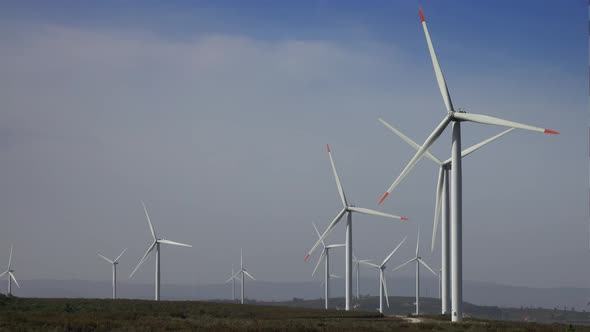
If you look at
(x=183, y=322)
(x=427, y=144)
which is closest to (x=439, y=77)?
(x=427, y=144)

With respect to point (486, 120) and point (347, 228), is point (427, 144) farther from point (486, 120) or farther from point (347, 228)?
point (347, 228)

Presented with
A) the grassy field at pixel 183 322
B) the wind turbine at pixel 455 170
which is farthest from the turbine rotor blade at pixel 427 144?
the grassy field at pixel 183 322

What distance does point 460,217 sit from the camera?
6600 centimetres

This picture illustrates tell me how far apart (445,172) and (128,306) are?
126 feet

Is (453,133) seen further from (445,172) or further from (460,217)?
(445,172)

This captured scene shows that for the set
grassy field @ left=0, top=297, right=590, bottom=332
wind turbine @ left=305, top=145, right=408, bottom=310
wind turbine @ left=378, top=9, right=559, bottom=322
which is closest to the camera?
grassy field @ left=0, top=297, right=590, bottom=332

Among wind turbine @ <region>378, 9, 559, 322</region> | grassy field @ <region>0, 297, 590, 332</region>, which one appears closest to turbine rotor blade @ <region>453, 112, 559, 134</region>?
wind turbine @ <region>378, 9, 559, 322</region>

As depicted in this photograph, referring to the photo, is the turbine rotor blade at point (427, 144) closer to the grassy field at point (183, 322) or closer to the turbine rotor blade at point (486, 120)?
the turbine rotor blade at point (486, 120)

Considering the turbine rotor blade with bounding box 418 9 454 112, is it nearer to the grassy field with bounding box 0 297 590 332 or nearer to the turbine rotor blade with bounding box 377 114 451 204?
the turbine rotor blade with bounding box 377 114 451 204

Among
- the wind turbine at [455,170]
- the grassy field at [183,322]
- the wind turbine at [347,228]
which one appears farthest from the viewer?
the wind turbine at [347,228]

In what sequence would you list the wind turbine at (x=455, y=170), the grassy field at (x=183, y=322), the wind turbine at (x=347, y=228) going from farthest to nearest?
the wind turbine at (x=347, y=228)
the wind turbine at (x=455, y=170)
the grassy field at (x=183, y=322)

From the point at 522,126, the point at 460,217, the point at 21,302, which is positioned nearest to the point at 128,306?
the point at 21,302

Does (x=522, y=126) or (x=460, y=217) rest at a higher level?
(x=522, y=126)

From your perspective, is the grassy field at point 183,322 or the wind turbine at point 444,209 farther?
the wind turbine at point 444,209
